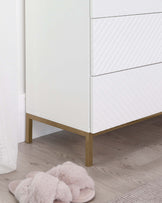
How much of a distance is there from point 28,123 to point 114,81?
1.86 feet

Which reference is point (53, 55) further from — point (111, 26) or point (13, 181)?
point (13, 181)

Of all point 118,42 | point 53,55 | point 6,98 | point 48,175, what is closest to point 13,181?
point 48,175

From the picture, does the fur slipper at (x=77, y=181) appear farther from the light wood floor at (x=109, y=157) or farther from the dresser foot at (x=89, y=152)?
the dresser foot at (x=89, y=152)

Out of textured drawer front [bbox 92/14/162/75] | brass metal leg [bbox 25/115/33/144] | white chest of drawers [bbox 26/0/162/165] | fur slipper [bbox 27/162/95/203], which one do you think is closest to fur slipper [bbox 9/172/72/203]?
fur slipper [bbox 27/162/95/203]

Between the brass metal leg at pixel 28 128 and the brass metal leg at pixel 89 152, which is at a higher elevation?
the brass metal leg at pixel 28 128

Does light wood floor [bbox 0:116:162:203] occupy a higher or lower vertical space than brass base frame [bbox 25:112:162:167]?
lower

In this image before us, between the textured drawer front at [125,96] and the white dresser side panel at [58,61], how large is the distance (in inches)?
2.2

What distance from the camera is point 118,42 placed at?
1.99 meters

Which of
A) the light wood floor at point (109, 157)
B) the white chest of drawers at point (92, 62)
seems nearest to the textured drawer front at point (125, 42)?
the white chest of drawers at point (92, 62)

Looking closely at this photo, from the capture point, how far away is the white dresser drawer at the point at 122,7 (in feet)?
6.11

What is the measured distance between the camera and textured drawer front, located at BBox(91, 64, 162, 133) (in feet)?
6.46

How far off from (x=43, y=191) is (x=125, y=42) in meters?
0.83

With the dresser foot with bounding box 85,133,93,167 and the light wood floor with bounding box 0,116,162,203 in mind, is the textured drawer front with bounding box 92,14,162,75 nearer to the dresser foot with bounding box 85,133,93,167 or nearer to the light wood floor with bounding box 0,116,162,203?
the dresser foot with bounding box 85,133,93,167

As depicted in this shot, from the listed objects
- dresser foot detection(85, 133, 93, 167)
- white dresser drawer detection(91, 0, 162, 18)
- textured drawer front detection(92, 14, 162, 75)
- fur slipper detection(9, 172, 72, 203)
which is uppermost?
white dresser drawer detection(91, 0, 162, 18)
